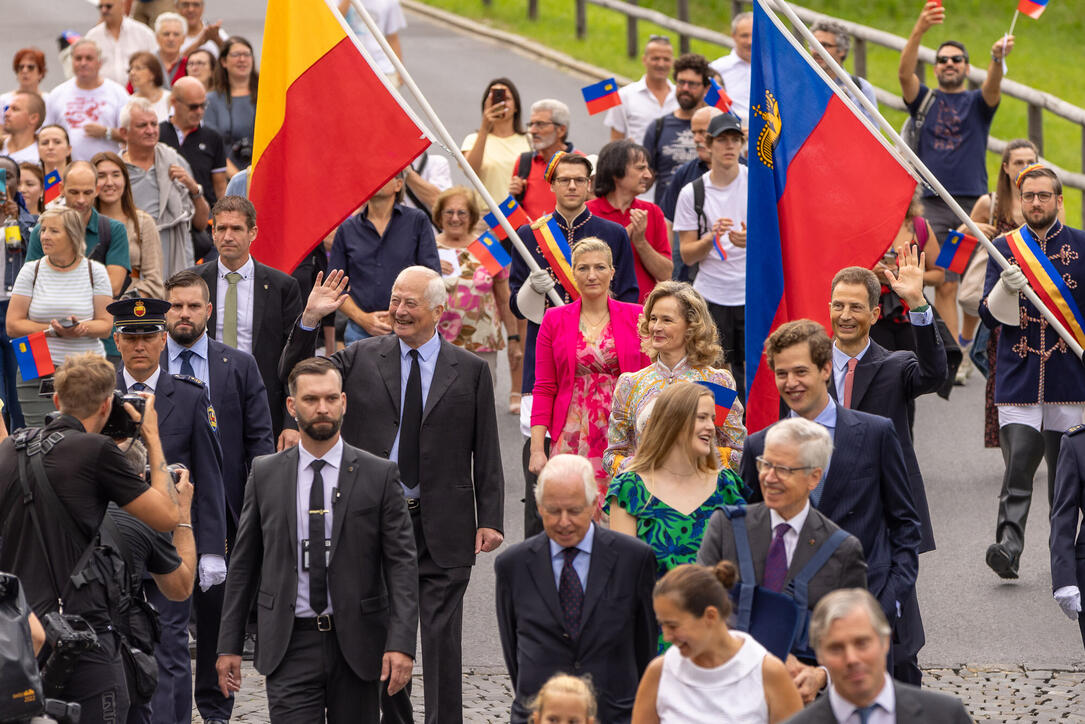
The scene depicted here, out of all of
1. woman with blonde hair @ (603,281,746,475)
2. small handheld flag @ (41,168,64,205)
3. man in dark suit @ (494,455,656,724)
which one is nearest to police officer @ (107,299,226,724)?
woman with blonde hair @ (603,281,746,475)

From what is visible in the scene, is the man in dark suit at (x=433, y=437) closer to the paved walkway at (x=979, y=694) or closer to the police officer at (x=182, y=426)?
the paved walkway at (x=979, y=694)

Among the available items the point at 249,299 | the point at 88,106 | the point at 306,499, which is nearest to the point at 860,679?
the point at 306,499

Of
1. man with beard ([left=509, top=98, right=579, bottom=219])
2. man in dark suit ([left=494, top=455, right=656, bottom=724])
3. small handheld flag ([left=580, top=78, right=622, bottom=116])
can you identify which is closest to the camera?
man in dark suit ([left=494, top=455, right=656, bottom=724])

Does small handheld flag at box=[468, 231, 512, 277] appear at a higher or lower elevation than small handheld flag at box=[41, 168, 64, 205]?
lower

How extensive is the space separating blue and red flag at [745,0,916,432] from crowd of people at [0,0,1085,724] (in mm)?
259

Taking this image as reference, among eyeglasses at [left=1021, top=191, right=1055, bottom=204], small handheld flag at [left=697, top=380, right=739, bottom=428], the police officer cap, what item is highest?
eyeglasses at [left=1021, top=191, right=1055, bottom=204]

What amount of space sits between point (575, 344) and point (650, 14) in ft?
56.5

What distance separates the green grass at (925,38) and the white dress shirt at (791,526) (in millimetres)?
17220

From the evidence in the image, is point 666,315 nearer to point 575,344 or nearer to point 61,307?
point 575,344

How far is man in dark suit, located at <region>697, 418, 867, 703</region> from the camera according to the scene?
705 centimetres

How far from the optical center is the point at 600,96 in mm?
14438

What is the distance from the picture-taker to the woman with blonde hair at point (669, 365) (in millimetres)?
8859

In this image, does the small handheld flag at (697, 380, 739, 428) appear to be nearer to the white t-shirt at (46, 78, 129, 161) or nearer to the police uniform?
the police uniform

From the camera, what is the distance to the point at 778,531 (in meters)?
7.14
